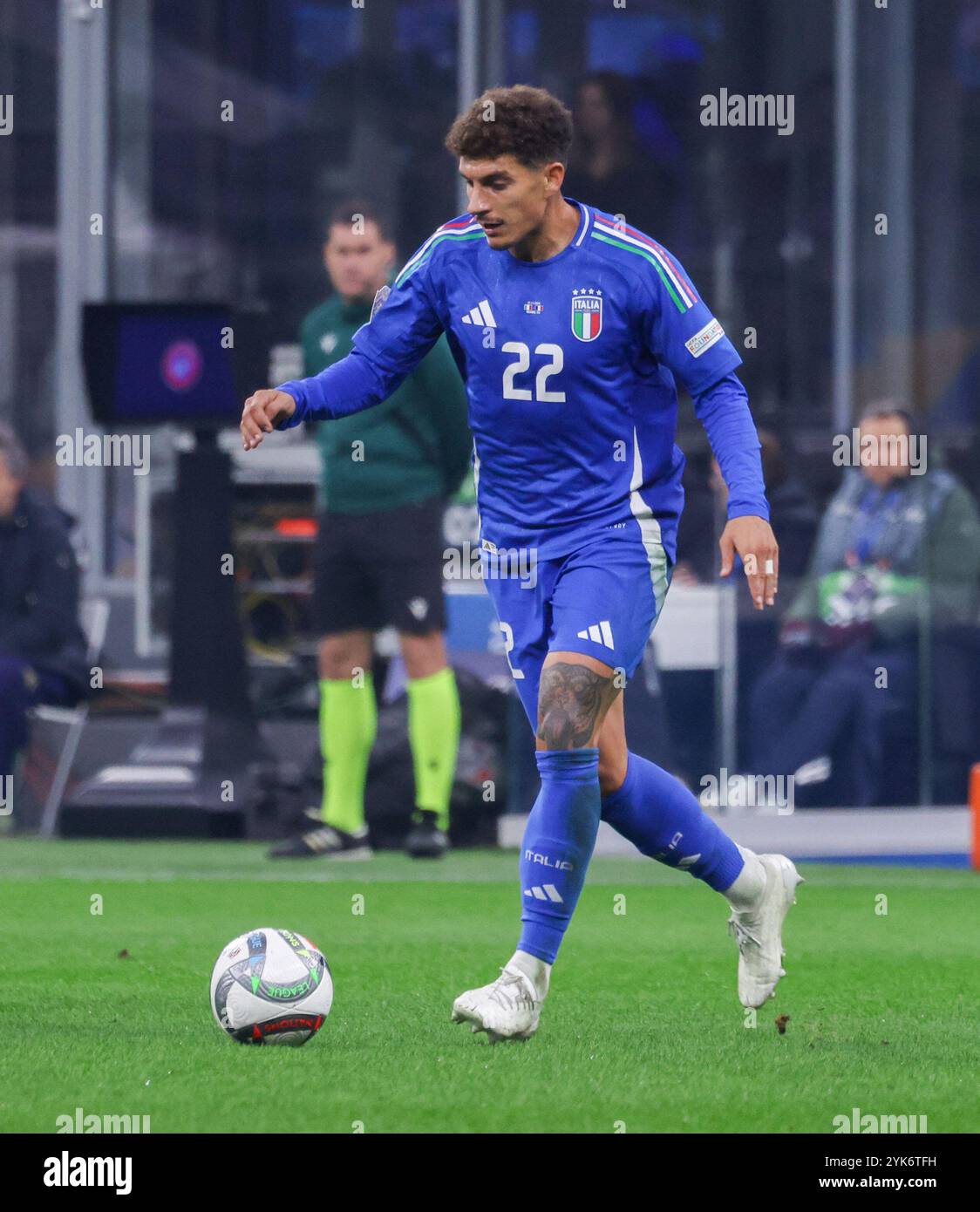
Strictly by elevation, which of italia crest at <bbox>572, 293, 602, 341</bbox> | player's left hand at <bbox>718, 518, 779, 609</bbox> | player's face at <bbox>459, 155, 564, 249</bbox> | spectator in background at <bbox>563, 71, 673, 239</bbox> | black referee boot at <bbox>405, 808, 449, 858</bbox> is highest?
spectator in background at <bbox>563, 71, 673, 239</bbox>

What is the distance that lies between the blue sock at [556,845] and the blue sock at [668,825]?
155 mm

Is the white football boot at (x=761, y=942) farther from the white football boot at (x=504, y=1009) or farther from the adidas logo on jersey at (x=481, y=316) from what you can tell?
the adidas logo on jersey at (x=481, y=316)

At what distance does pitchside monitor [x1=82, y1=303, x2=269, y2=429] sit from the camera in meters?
9.84

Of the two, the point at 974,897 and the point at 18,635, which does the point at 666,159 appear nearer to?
the point at 18,635

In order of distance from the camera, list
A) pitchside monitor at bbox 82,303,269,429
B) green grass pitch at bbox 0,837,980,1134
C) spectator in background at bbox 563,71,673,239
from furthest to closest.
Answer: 1. spectator in background at bbox 563,71,673,239
2. pitchside monitor at bbox 82,303,269,429
3. green grass pitch at bbox 0,837,980,1134

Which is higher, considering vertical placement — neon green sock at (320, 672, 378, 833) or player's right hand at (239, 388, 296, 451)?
player's right hand at (239, 388, 296, 451)

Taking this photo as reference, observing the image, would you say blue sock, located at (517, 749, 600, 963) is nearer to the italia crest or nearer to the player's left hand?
the player's left hand

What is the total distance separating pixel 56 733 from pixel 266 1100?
6.93 metres

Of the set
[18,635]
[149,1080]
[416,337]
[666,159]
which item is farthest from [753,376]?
[149,1080]

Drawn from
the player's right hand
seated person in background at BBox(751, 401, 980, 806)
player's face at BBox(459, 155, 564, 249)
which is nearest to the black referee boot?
seated person in background at BBox(751, 401, 980, 806)

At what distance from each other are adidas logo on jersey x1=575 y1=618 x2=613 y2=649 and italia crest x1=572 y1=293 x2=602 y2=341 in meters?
0.62

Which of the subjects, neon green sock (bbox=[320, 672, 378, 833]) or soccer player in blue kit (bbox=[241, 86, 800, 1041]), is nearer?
soccer player in blue kit (bbox=[241, 86, 800, 1041])

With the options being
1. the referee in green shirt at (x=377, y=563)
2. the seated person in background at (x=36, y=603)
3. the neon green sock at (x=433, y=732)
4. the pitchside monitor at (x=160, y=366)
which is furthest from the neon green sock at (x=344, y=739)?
the seated person in background at (x=36, y=603)

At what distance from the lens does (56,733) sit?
1095 centimetres
